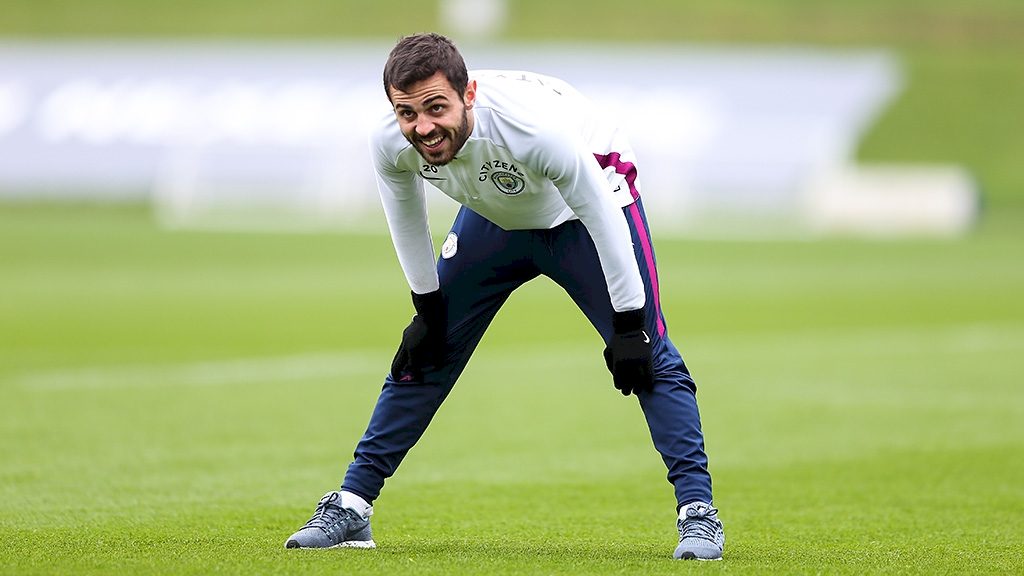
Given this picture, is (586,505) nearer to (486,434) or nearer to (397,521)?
(397,521)

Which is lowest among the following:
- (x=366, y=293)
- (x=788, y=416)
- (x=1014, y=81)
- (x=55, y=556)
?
(x=55, y=556)

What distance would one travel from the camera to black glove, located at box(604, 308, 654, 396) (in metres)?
5.84

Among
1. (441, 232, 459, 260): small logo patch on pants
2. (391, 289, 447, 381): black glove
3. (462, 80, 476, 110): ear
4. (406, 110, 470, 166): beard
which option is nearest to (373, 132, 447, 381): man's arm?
(391, 289, 447, 381): black glove

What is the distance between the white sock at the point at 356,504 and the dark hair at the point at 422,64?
5.33ft

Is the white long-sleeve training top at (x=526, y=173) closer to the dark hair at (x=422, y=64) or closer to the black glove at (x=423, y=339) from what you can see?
the black glove at (x=423, y=339)

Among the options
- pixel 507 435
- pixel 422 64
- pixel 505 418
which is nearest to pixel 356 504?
pixel 422 64

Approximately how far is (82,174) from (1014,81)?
30724 mm

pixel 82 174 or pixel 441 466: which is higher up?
pixel 82 174

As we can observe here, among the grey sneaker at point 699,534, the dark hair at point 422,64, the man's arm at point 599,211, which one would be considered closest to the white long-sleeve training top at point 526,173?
the man's arm at point 599,211

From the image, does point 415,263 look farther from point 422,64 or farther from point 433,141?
point 422,64

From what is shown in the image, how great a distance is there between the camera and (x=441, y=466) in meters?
8.48

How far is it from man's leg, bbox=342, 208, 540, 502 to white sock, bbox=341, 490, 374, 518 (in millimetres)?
26

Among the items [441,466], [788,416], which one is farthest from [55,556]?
[788,416]

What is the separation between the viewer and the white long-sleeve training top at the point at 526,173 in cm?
554
